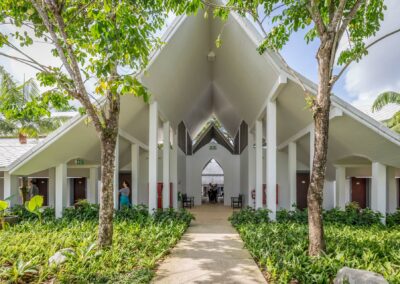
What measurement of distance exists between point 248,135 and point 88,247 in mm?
10807

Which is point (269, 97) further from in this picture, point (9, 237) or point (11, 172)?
point (11, 172)

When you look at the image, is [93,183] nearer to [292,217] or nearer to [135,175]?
[135,175]

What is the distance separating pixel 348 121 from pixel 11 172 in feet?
35.4

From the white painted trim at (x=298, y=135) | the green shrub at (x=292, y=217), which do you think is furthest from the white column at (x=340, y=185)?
the green shrub at (x=292, y=217)

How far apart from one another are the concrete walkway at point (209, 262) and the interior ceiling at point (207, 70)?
15.5ft

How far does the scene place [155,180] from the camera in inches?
384

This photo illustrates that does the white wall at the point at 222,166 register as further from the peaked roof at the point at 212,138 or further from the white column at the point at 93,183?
the white column at the point at 93,183

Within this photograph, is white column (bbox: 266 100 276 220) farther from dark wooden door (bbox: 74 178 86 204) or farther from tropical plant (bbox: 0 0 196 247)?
dark wooden door (bbox: 74 178 86 204)

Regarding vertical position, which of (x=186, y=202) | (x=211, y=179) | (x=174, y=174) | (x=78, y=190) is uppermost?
(x=174, y=174)

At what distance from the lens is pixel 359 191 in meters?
14.9

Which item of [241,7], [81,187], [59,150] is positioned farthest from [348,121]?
[81,187]

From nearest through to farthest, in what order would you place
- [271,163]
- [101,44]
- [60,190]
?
1. [101,44]
2. [271,163]
3. [60,190]

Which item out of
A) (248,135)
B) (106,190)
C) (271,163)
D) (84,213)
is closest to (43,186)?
(84,213)

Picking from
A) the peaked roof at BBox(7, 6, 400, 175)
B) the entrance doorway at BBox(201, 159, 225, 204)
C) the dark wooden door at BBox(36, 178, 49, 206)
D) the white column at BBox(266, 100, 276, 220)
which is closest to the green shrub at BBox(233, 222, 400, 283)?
the white column at BBox(266, 100, 276, 220)
